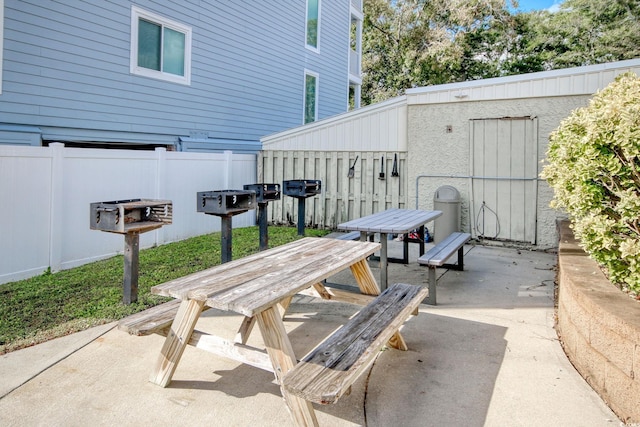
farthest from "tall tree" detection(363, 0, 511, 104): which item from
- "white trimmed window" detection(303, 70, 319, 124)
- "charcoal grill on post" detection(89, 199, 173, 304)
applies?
"charcoal grill on post" detection(89, 199, 173, 304)

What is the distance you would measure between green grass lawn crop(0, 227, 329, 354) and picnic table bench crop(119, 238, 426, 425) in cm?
137

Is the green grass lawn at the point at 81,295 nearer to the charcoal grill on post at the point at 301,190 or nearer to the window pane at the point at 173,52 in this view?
the charcoal grill on post at the point at 301,190

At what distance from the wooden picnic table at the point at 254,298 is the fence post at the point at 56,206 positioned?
3.48 metres

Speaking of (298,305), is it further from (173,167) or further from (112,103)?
(112,103)

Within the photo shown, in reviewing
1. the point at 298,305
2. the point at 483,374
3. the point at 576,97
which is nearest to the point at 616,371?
the point at 483,374

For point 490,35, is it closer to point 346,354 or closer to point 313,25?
point 313,25

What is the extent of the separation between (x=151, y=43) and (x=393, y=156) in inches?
203

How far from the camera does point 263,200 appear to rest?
6680mm

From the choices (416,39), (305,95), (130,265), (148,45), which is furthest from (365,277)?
(416,39)

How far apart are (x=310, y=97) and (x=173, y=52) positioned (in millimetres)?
5453

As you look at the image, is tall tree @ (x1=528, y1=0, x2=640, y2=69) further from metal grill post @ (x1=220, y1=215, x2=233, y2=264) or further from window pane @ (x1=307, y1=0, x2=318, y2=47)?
metal grill post @ (x1=220, y1=215, x2=233, y2=264)

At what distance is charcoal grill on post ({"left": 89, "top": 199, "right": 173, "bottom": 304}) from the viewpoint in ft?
14.2

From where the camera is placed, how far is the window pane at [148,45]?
28.4 feet

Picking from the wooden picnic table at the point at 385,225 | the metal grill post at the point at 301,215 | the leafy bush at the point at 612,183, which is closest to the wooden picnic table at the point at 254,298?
the wooden picnic table at the point at 385,225
